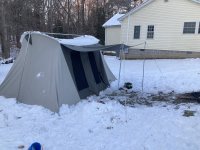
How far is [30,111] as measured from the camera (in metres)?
6.49

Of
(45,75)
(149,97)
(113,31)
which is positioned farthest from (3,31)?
(149,97)

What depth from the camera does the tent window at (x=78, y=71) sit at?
7.86m

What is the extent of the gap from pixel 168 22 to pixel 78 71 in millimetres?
12018

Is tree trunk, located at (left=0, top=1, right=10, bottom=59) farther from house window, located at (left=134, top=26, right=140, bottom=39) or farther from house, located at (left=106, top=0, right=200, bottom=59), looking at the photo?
house window, located at (left=134, top=26, right=140, bottom=39)

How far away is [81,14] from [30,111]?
25190 mm

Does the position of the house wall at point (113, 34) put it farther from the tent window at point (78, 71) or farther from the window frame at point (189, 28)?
the tent window at point (78, 71)

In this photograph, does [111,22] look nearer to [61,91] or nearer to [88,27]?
[88,27]

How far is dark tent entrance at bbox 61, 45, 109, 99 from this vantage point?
7.74 metres

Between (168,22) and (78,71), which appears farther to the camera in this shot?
(168,22)

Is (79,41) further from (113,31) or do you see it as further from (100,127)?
(113,31)

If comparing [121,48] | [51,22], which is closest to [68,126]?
[121,48]

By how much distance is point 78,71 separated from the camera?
8078 millimetres

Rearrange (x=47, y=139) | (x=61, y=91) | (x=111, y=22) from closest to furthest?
(x=47, y=139), (x=61, y=91), (x=111, y=22)

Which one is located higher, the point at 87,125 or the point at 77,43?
the point at 77,43
